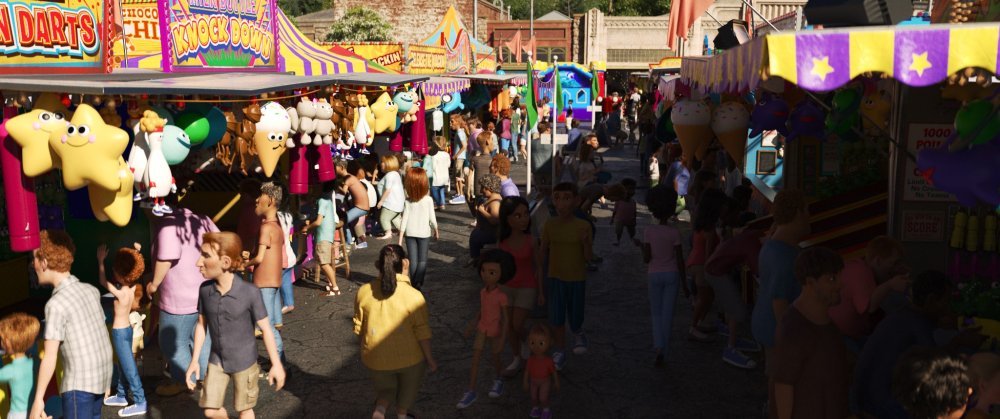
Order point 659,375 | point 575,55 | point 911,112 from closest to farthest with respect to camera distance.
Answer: point 911,112 → point 659,375 → point 575,55

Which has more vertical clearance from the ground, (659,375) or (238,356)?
(238,356)

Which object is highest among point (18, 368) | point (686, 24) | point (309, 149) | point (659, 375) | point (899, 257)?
point (686, 24)

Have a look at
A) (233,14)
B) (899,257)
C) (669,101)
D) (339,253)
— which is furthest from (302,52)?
(899,257)

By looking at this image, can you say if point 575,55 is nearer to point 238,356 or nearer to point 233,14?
point 233,14

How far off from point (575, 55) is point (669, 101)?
47741 millimetres

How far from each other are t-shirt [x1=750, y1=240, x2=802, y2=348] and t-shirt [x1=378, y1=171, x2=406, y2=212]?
7374 millimetres

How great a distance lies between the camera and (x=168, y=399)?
732cm

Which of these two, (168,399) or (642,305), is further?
(642,305)

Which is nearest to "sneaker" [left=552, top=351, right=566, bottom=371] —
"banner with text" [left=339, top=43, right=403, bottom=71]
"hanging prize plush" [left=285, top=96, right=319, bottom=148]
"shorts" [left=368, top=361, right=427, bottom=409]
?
"shorts" [left=368, top=361, right=427, bottom=409]

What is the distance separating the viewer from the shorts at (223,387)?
5711 mm

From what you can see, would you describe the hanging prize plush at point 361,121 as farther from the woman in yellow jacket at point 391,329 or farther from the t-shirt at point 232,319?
the t-shirt at point 232,319

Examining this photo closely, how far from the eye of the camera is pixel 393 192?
42.1ft

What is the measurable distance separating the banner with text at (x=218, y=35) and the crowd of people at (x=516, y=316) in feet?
11.7

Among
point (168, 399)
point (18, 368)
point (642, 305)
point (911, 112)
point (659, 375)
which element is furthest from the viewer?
point (642, 305)
